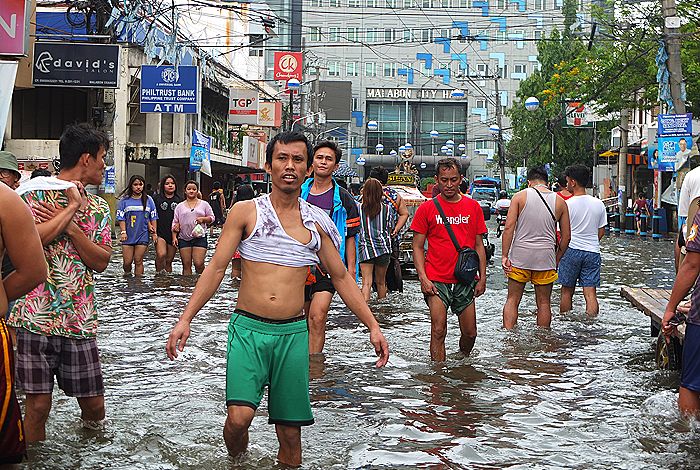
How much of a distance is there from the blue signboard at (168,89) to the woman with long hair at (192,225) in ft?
36.7

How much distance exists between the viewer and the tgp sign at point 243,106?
46.4 metres

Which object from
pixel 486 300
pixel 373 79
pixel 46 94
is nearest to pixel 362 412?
pixel 486 300

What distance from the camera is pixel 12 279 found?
165 inches

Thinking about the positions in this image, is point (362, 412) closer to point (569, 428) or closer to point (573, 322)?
point (569, 428)

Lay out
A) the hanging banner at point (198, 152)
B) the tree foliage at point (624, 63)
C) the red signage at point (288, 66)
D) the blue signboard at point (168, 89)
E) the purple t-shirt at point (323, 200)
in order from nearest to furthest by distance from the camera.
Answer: the purple t-shirt at point (323, 200)
the blue signboard at point (168, 89)
the tree foliage at point (624, 63)
the hanging banner at point (198, 152)
the red signage at point (288, 66)

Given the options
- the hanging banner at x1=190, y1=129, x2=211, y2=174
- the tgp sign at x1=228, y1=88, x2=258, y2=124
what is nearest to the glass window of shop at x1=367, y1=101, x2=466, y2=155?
the tgp sign at x1=228, y1=88, x2=258, y2=124

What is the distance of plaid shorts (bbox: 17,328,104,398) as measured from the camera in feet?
18.3

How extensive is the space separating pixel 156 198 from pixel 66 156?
11.9 meters

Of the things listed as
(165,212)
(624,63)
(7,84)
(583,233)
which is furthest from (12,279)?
(624,63)

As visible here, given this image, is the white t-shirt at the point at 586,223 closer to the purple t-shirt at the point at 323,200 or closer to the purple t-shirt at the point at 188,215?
the purple t-shirt at the point at 323,200

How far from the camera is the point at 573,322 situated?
40.7ft

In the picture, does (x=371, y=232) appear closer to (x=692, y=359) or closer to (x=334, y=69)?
(x=692, y=359)

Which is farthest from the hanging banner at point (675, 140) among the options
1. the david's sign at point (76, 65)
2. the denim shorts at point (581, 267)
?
the denim shorts at point (581, 267)

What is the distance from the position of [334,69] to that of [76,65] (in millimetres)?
78978
